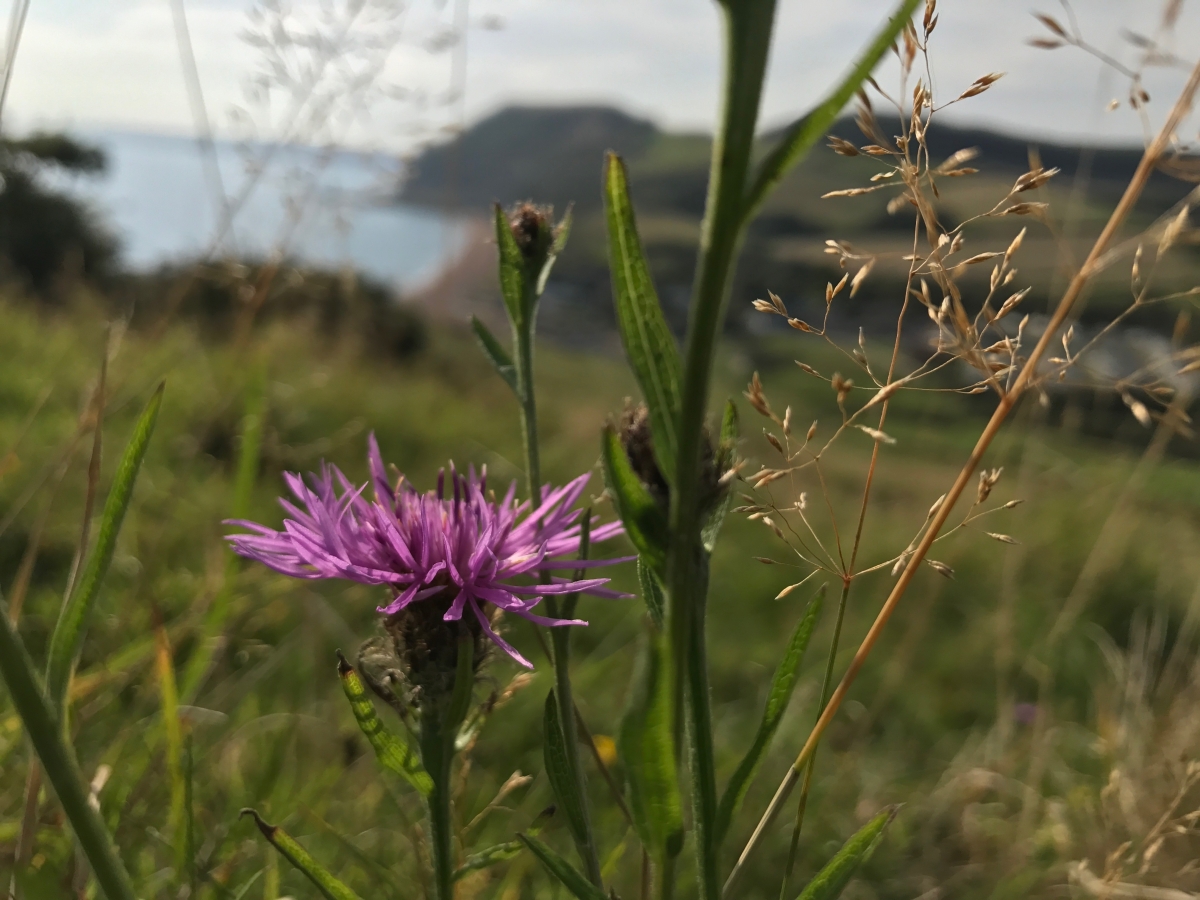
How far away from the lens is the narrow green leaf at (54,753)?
0.56 meters

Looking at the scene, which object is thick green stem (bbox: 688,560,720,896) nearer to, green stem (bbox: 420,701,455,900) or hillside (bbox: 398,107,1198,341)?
green stem (bbox: 420,701,455,900)

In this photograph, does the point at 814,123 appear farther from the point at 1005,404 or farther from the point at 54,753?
the point at 54,753

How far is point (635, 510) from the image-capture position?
1.69 ft

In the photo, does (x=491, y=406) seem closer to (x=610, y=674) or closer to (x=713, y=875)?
(x=610, y=674)

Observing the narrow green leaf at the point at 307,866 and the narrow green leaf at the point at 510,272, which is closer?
the narrow green leaf at the point at 307,866

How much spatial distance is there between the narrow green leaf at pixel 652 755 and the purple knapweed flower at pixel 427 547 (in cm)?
19

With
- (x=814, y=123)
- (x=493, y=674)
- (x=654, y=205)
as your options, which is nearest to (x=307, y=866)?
(x=814, y=123)

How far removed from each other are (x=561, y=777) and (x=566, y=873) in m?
0.08

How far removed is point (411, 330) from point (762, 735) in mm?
13372

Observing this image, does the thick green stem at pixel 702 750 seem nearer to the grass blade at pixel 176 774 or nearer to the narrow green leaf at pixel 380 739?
the narrow green leaf at pixel 380 739

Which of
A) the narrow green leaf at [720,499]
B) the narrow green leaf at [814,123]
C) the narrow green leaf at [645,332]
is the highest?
the narrow green leaf at [814,123]

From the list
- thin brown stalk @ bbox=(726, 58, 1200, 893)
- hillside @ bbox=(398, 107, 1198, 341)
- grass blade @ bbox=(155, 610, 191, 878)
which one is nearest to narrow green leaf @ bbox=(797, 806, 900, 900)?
thin brown stalk @ bbox=(726, 58, 1200, 893)

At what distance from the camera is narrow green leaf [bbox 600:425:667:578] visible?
511 millimetres

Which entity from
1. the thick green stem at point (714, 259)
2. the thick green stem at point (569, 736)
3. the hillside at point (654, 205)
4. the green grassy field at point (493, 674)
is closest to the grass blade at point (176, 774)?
the green grassy field at point (493, 674)
